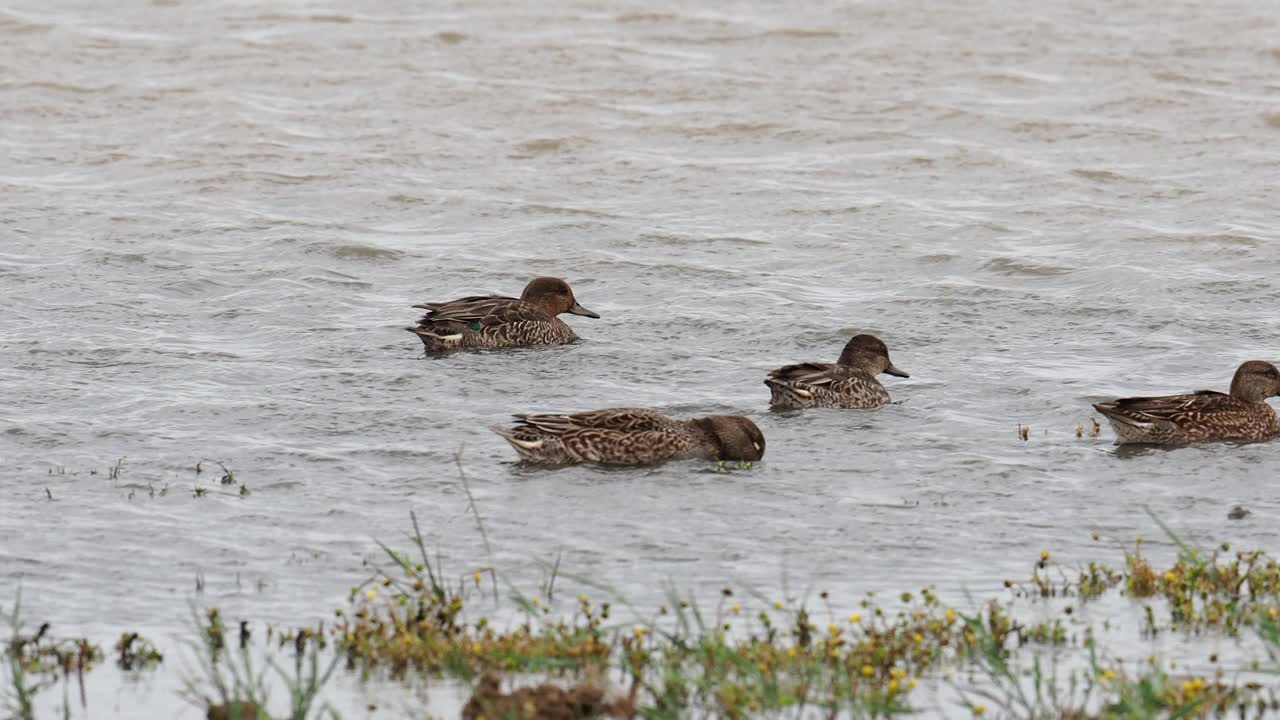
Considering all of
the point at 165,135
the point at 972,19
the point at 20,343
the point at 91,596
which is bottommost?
the point at 91,596

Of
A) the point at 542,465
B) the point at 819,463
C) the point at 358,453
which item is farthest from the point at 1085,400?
the point at 358,453

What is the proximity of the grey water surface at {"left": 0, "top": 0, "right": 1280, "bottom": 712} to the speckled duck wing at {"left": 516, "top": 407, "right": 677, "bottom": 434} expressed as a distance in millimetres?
365

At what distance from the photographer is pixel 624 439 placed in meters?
11.4

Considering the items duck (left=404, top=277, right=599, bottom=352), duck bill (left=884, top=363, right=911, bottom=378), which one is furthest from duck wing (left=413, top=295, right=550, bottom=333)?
duck bill (left=884, top=363, right=911, bottom=378)

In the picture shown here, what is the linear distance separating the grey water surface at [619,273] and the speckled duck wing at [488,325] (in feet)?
0.60

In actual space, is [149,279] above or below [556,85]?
below

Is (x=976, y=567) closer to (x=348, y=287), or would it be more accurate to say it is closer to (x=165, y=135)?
(x=348, y=287)

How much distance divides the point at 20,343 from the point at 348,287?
3662 millimetres

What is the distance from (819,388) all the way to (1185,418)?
235 cm

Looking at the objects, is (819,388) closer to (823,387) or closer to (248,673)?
(823,387)

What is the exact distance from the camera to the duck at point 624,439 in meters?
11.3

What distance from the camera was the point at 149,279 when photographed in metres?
17.3

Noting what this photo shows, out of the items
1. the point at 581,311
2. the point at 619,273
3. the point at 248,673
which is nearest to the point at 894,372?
the point at 581,311

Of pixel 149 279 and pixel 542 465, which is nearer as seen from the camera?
pixel 542 465
